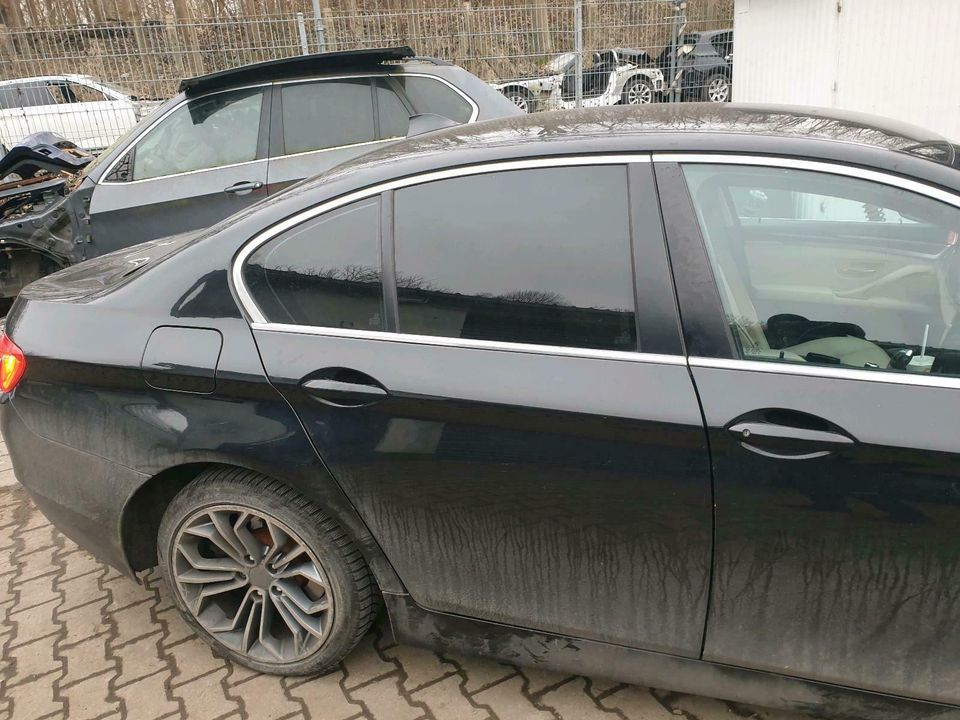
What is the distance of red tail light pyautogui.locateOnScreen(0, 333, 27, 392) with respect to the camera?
2383 mm

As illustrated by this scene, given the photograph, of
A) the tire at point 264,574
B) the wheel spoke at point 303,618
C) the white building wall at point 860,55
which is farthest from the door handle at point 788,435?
the white building wall at point 860,55

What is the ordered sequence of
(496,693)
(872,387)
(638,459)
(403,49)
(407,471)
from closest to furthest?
1. (872,387)
2. (638,459)
3. (407,471)
4. (496,693)
5. (403,49)

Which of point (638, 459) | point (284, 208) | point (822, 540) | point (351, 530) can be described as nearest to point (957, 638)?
point (822, 540)

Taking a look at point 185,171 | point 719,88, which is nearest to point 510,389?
point 185,171

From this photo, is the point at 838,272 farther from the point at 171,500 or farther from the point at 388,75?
the point at 388,75

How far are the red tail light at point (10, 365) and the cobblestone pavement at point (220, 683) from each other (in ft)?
3.09

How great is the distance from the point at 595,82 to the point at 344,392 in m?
7.83

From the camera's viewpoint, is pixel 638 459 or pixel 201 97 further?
pixel 201 97

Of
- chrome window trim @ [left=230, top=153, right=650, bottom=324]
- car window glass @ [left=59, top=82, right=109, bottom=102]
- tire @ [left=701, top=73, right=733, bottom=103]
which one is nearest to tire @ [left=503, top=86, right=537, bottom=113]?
tire @ [left=701, top=73, right=733, bottom=103]

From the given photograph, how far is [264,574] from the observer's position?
7.54 feet

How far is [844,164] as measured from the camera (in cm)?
172

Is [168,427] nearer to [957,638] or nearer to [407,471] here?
[407,471]

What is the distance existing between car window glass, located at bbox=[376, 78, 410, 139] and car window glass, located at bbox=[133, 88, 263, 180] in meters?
0.86

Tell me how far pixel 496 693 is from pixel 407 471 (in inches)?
33.0
